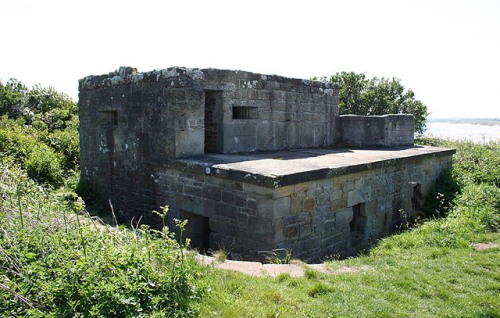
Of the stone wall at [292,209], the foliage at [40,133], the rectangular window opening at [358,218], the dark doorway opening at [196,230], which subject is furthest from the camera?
the foliage at [40,133]

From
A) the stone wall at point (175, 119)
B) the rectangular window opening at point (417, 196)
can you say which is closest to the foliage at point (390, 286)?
the rectangular window opening at point (417, 196)

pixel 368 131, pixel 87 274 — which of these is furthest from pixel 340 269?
pixel 368 131

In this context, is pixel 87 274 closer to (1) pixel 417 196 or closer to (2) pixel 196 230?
(2) pixel 196 230

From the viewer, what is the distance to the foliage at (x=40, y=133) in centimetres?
1114

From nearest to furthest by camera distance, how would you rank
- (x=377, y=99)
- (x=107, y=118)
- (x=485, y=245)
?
(x=485, y=245), (x=107, y=118), (x=377, y=99)

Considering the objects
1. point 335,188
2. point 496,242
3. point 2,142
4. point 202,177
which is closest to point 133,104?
point 202,177

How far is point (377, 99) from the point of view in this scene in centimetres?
2047

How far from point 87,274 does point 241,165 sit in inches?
139

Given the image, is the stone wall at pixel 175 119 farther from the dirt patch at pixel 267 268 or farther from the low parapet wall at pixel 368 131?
the dirt patch at pixel 267 268

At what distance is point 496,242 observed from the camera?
6867 mm

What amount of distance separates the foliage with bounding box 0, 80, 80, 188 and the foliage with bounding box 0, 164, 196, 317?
6.70 m

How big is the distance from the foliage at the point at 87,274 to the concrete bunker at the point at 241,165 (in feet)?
6.99

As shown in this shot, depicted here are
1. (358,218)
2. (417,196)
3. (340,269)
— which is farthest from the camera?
(417,196)

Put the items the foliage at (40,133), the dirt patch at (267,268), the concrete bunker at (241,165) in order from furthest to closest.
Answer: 1. the foliage at (40,133)
2. the concrete bunker at (241,165)
3. the dirt patch at (267,268)
